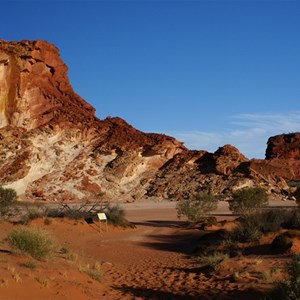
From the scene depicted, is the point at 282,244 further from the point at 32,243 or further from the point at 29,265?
the point at 29,265

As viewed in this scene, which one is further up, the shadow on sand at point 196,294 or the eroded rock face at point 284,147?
the eroded rock face at point 284,147

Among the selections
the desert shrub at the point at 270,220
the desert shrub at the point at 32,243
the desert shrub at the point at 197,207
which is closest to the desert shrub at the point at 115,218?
the desert shrub at the point at 197,207

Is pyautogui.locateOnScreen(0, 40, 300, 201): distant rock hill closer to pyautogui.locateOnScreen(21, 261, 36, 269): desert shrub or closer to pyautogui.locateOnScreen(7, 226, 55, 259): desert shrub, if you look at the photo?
pyautogui.locateOnScreen(7, 226, 55, 259): desert shrub

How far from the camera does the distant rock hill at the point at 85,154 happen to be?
49438 millimetres

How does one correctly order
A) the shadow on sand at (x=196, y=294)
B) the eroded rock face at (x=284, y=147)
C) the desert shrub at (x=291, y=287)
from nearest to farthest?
Answer: the desert shrub at (x=291, y=287)
the shadow on sand at (x=196, y=294)
the eroded rock face at (x=284, y=147)

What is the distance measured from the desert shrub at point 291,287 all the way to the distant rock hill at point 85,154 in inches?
1483

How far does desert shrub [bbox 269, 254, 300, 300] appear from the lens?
6.96 metres

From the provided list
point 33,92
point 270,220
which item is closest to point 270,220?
Answer: point 270,220

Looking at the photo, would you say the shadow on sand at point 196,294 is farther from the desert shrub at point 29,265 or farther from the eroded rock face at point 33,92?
the eroded rock face at point 33,92

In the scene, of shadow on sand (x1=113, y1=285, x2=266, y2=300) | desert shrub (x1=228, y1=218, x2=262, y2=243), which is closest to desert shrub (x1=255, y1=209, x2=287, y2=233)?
desert shrub (x1=228, y1=218, x2=262, y2=243)

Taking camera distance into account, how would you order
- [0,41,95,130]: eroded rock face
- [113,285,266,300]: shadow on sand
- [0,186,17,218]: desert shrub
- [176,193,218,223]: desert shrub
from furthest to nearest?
[0,41,95,130]: eroded rock face → [176,193,218,223]: desert shrub → [0,186,17,218]: desert shrub → [113,285,266,300]: shadow on sand

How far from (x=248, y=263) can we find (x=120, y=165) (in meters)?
41.9

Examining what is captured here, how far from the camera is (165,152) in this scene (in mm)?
56000

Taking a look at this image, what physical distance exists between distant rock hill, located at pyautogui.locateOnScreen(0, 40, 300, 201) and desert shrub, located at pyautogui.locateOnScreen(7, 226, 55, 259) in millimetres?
35462
